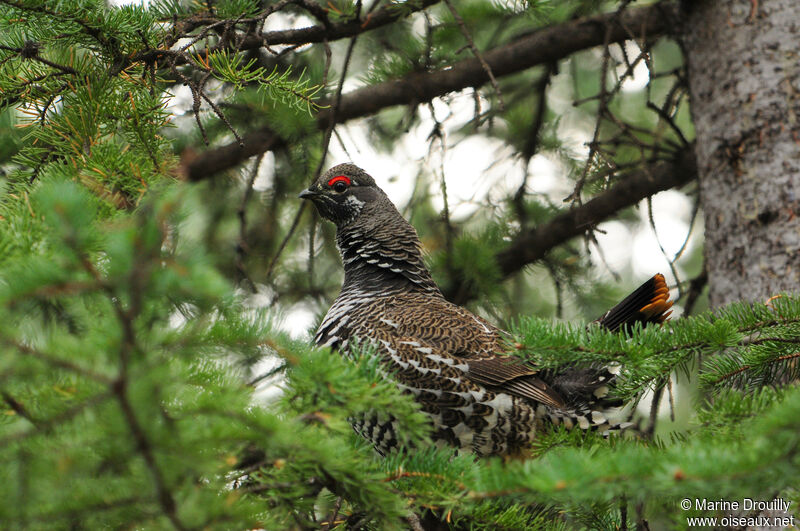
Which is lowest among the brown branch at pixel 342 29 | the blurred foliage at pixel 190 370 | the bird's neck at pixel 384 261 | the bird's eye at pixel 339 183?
the blurred foliage at pixel 190 370

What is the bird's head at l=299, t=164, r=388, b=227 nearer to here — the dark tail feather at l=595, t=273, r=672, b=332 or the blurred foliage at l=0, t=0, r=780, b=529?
the blurred foliage at l=0, t=0, r=780, b=529

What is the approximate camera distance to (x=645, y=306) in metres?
3.49

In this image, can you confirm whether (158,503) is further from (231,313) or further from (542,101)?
(542,101)

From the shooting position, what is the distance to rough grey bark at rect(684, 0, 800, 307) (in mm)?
3783

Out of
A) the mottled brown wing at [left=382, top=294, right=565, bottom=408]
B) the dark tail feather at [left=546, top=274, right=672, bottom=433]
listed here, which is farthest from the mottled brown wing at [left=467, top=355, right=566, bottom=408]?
the dark tail feather at [left=546, top=274, right=672, bottom=433]

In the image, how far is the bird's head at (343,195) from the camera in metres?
4.63

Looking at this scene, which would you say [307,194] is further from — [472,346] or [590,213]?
[590,213]

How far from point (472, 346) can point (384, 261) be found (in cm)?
103

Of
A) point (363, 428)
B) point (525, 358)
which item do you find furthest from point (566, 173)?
point (525, 358)

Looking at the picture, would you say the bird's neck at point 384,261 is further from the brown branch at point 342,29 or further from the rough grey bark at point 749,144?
the rough grey bark at point 749,144

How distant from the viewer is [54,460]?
159 centimetres

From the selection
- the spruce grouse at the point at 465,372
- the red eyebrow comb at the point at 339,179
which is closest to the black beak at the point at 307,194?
the red eyebrow comb at the point at 339,179

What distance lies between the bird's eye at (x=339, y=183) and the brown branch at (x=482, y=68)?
414mm

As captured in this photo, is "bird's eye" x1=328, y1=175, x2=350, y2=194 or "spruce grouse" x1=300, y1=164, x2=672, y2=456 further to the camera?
"bird's eye" x1=328, y1=175, x2=350, y2=194
